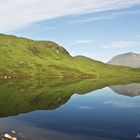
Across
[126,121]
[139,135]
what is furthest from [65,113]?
[139,135]

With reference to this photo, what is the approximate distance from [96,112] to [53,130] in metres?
27.6

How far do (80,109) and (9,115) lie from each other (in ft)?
76.3

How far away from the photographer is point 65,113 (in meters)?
82.3

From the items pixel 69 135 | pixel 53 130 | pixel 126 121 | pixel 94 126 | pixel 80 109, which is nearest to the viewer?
pixel 69 135

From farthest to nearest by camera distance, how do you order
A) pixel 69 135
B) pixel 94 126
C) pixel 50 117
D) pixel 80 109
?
pixel 80 109, pixel 50 117, pixel 94 126, pixel 69 135

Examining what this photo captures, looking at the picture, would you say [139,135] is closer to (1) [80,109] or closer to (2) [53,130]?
(2) [53,130]

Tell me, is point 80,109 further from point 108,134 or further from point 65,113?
point 108,134

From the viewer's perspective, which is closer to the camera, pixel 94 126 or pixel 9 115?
pixel 94 126

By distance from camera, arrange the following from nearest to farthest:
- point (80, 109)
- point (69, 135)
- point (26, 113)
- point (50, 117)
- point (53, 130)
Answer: point (69, 135) < point (53, 130) < point (50, 117) < point (26, 113) < point (80, 109)

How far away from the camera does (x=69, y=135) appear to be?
54.0 m

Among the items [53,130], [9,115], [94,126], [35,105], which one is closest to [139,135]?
[94,126]

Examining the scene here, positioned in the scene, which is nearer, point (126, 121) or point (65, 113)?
point (126, 121)

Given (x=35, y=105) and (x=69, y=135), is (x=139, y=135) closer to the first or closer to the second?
(x=69, y=135)

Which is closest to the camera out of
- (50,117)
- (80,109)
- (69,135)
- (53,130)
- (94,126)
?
(69,135)
